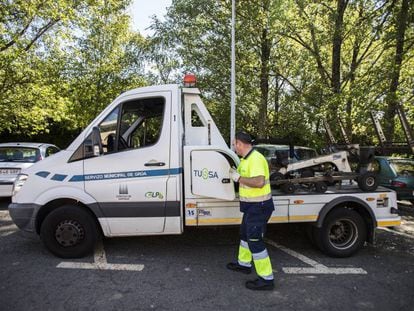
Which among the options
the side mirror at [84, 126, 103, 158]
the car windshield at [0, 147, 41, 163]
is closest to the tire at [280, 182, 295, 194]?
the side mirror at [84, 126, 103, 158]

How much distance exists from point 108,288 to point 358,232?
364cm

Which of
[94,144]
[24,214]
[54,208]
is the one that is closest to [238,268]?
[94,144]

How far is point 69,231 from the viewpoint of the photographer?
494 centimetres

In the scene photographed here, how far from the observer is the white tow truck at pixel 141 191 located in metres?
4.78

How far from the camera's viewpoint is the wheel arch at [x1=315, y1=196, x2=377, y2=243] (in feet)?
16.5

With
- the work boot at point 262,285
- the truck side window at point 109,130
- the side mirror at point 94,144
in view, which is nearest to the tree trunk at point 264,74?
the truck side window at point 109,130

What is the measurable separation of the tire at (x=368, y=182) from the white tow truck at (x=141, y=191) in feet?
0.28

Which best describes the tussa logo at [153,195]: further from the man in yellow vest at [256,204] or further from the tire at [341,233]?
the tire at [341,233]

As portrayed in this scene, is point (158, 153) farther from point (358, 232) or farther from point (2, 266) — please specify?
point (358, 232)

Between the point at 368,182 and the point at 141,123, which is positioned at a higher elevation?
the point at 141,123

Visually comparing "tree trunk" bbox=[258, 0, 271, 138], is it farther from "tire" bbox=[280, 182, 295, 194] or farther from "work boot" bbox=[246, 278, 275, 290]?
"work boot" bbox=[246, 278, 275, 290]

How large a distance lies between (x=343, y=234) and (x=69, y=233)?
4.08m

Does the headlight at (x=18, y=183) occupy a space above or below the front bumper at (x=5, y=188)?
above

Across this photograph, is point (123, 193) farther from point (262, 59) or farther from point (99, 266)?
point (262, 59)
